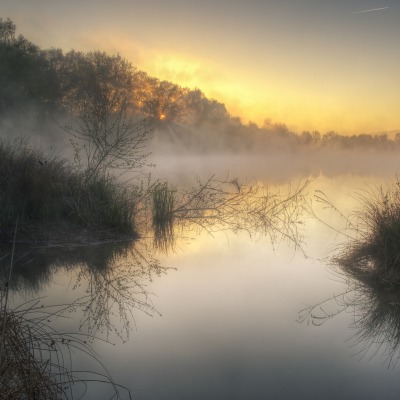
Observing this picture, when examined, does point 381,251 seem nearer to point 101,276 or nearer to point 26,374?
point 101,276

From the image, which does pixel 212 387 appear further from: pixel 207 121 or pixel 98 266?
pixel 207 121

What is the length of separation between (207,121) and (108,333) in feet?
176

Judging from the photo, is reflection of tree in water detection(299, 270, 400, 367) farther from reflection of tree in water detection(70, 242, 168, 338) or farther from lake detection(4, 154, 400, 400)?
reflection of tree in water detection(70, 242, 168, 338)

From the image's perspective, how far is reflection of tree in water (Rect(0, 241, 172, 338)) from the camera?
19.0 feet

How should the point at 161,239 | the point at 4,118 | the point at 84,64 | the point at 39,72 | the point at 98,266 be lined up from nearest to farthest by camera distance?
1. the point at 98,266
2. the point at 161,239
3. the point at 4,118
4. the point at 39,72
5. the point at 84,64

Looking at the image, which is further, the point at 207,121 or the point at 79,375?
the point at 207,121

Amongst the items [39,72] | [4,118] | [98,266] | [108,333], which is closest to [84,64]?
[39,72]

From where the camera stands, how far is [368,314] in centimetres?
591

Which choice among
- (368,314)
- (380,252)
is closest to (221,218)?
(380,252)

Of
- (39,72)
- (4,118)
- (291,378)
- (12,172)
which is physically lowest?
(291,378)

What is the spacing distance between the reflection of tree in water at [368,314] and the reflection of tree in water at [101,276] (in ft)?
6.86

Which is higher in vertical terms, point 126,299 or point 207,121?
point 207,121

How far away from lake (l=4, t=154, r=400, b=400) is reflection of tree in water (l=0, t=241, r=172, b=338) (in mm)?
19

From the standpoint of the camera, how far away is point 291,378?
14.0 ft
